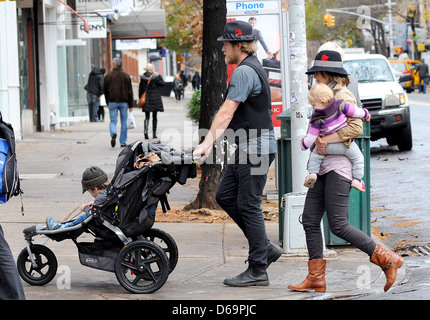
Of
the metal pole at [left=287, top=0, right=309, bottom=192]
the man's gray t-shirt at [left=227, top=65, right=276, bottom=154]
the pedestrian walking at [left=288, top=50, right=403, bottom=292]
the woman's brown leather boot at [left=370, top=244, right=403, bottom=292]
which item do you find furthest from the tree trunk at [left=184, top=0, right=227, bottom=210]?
the woman's brown leather boot at [left=370, top=244, right=403, bottom=292]

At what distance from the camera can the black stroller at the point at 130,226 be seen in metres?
6.42

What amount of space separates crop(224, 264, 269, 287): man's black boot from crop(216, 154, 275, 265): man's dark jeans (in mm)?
58

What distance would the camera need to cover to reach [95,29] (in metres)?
27.1

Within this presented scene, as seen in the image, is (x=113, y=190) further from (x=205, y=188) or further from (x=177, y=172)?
(x=205, y=188)

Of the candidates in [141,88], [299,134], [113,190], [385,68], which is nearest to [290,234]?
[299,134]

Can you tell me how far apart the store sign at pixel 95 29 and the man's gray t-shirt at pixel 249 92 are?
2070 centimetres

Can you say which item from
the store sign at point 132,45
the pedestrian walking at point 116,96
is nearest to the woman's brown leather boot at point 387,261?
the pedestrian walking at point 116,96

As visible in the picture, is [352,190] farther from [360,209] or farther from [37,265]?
[37,265]

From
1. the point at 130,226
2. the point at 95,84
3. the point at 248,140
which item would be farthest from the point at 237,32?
the point at 95,84

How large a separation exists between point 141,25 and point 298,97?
27320 mm

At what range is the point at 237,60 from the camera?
6.66 m

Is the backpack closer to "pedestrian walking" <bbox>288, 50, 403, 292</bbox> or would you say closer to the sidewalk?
the sidewalk
